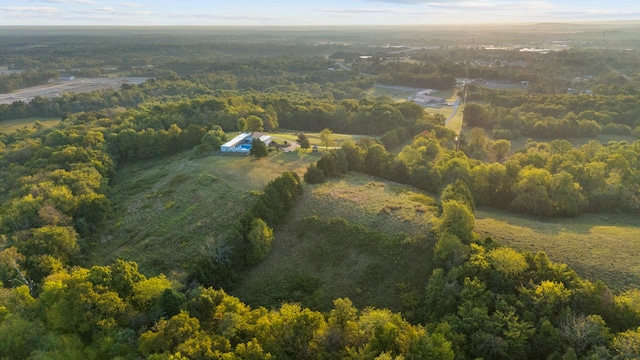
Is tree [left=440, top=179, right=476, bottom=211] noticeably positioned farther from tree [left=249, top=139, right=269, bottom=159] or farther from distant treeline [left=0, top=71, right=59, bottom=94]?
distant treeline [left=0, top=71, right=59, bottom=94]

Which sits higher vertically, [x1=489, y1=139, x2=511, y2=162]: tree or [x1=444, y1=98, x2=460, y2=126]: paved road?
[x1=444, y1=98, x2=460, y2=126]: paved road

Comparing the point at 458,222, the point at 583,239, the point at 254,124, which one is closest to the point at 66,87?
the point at 254,124

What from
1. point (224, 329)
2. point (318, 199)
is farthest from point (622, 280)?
Result: point (224, 329)

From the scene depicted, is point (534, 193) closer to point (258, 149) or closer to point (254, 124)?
point (258, 149)

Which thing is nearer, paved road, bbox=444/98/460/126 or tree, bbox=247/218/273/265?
tree, bbox=247/218/273/265

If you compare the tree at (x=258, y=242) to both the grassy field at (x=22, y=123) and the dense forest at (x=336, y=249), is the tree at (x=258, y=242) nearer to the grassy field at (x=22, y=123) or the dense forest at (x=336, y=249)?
the dense forest at (x=336, y=249)

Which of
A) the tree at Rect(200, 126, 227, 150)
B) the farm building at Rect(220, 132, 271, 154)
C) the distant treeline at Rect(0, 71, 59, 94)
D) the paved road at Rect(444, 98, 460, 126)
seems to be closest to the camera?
the farm building at Rect(220, 132, 271, 154)

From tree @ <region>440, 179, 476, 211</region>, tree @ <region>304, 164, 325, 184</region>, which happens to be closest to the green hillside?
tree @ <region>440, 179, 476, 211</region>
